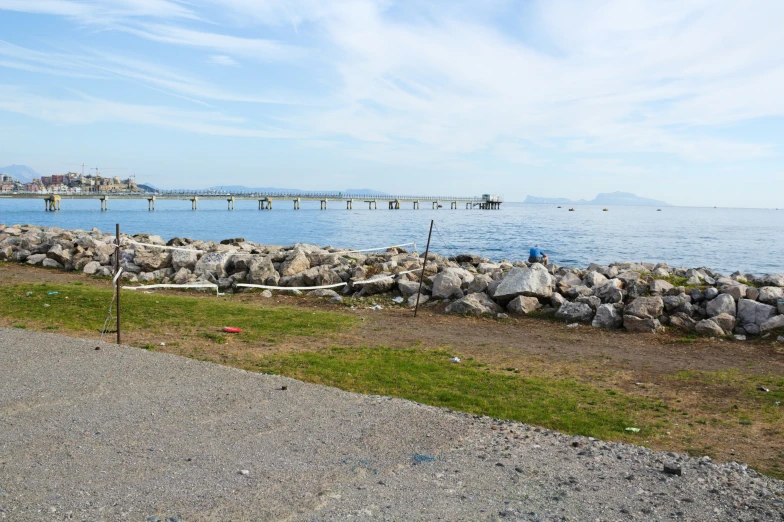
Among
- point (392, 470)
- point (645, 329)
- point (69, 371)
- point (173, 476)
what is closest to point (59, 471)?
point (173, 476)

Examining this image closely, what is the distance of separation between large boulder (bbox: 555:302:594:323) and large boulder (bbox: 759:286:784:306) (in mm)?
3721

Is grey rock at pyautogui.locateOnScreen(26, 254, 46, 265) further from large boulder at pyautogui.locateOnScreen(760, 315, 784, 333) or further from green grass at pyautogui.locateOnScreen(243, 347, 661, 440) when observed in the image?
large boulder at pyautogui.locateOnScreen(760, 315, 784, 333)

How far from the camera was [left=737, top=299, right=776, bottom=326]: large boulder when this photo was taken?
12.9 m

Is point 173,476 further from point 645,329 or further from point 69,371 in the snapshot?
point 645,329

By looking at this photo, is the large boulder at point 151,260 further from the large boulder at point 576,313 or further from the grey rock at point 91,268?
the large boulder at point 576,313

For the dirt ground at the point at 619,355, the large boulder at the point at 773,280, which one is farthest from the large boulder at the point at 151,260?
the large boulder at the point at 773,280

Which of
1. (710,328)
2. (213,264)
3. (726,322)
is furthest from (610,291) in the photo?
(213,264)

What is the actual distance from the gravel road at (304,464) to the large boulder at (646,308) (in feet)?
25.0

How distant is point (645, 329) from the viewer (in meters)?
13.1

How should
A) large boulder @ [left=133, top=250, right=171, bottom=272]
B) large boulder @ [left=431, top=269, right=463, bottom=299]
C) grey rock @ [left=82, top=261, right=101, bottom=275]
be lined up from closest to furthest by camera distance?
large boulder @ [left=431, top=269, right=463, bottom=299], large boulder @ [left=133, top=250, right=171, bottom=272], grey rock @ [left=82, top=261, right=101, bottom=275]

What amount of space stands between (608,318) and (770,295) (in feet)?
11.9

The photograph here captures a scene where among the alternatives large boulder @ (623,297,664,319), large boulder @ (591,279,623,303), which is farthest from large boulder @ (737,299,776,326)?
large boulder @ (591,279,623,303)

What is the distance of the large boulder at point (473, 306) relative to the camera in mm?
14813

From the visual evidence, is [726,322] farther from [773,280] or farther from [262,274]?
[262,274]
